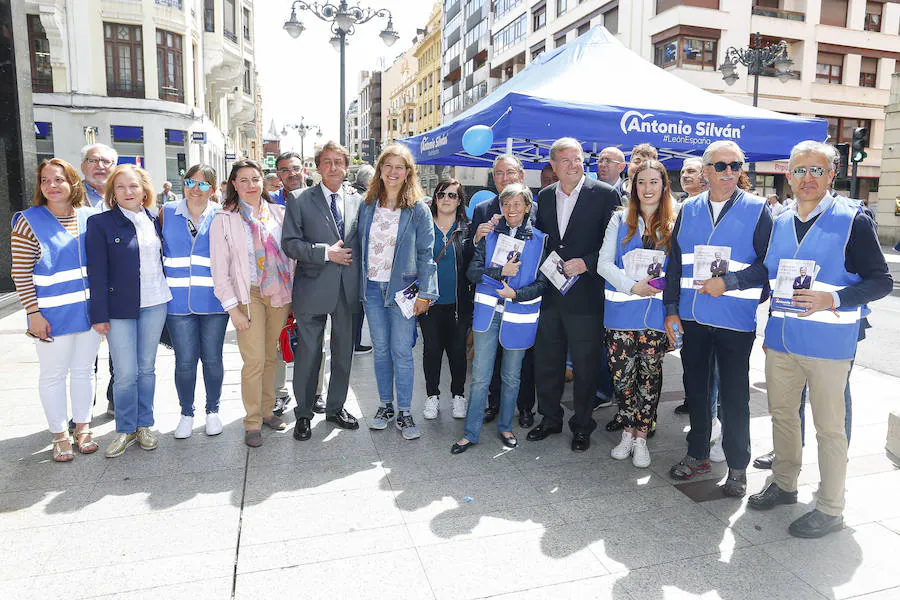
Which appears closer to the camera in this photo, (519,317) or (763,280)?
(763,280)

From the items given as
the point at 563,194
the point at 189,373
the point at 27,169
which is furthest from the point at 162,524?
the point at 27,169

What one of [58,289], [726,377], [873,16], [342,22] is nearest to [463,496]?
[726,377]

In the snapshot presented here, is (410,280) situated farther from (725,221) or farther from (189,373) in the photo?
(725,221)

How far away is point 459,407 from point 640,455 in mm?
1520

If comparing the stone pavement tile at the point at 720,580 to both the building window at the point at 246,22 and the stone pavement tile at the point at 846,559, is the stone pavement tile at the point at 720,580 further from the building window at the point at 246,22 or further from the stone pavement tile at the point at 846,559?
the building window at the point at 246,22

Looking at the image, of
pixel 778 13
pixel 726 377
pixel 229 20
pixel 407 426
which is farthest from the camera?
pixel 229 20

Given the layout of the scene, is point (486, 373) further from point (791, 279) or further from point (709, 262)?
point (791, 279)

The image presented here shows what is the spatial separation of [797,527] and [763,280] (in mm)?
1300

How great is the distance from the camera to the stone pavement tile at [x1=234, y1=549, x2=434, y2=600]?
8.84ft

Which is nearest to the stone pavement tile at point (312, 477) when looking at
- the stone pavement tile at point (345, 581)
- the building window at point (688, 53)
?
the stone pavement tile at point (345, 581)

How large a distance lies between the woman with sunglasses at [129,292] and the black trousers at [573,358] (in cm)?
263

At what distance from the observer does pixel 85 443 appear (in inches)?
165

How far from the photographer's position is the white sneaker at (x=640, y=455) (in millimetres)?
4059

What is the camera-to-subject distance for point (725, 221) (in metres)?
3.53
